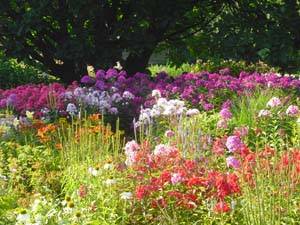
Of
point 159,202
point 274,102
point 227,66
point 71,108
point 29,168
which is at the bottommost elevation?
point 29,168

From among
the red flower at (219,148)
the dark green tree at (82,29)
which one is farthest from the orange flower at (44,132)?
the dark green tree at (82,29)

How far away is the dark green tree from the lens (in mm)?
9531

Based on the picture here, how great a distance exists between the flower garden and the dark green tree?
139 cm

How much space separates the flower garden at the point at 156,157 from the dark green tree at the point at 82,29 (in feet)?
4.56

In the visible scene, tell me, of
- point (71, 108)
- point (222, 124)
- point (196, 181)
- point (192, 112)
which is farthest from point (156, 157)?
point (71, 108)

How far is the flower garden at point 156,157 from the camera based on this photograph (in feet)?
13.3

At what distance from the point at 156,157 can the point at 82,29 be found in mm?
5396

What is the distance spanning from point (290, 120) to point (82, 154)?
2369mm

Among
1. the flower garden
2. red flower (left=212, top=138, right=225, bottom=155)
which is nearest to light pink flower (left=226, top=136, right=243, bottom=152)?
the flower garden

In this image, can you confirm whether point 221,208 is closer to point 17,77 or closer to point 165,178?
point 165,178

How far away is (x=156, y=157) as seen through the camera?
4.73 meters

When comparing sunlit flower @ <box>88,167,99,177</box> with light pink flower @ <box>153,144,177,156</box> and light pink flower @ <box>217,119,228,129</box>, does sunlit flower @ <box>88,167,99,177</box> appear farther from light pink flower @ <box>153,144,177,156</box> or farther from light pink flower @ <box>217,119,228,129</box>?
light pink flower @ <box>217,119,228,129</box>

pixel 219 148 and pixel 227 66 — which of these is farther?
pixel 227 66

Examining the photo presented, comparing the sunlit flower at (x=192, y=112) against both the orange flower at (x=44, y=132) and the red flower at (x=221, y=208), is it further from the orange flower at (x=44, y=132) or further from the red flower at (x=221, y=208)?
the red flower at (x=221, y=208)
